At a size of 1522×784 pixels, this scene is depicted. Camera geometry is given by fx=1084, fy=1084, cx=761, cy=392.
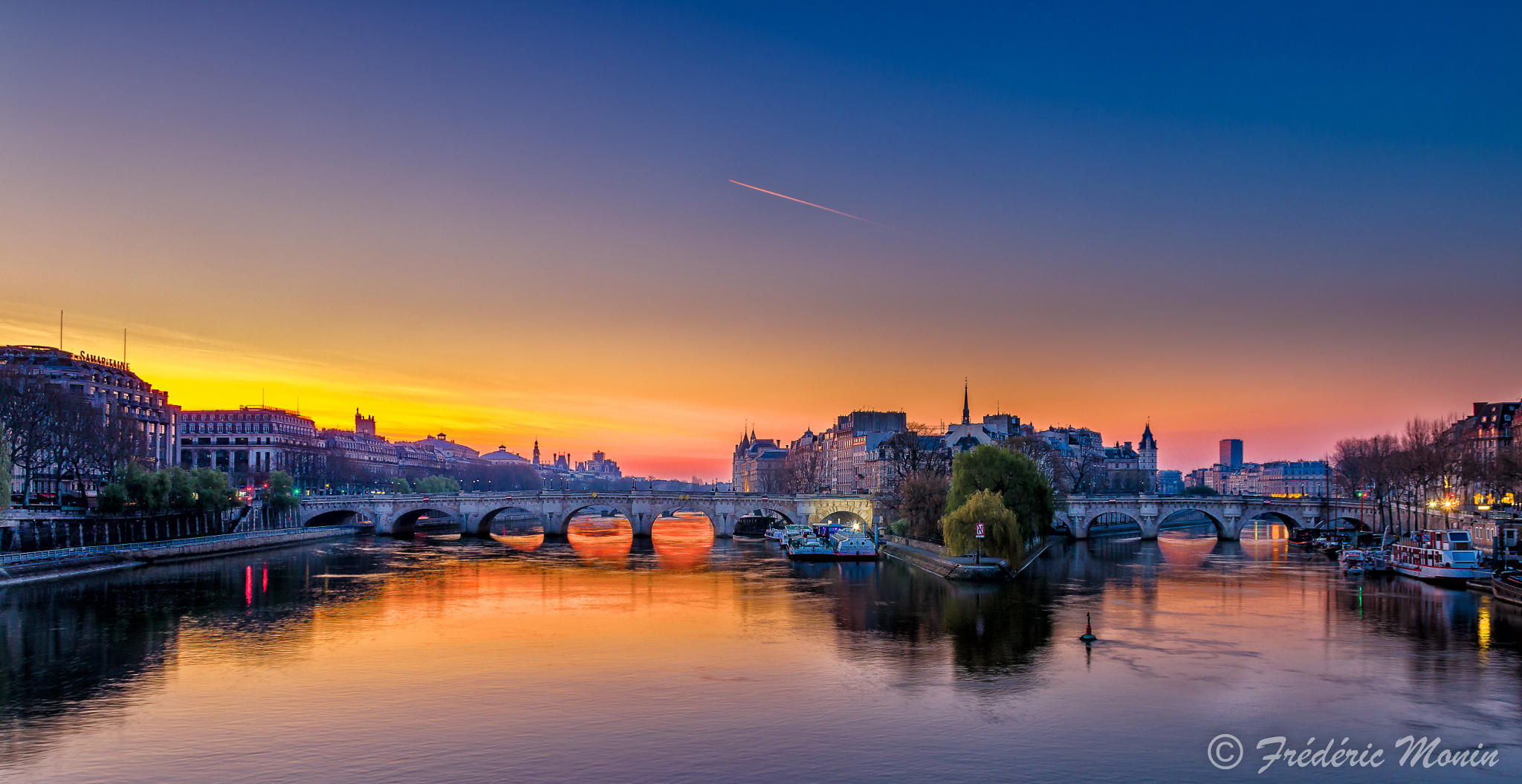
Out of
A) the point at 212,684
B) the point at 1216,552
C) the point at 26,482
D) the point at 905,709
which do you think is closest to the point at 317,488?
the point at 26,482

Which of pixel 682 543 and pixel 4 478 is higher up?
pixel 4 478

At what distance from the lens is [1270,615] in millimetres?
57688

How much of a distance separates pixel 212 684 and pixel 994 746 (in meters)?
28.2

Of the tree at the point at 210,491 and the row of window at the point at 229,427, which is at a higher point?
the row of window at the point at 229,427

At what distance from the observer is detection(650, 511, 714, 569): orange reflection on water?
309ft

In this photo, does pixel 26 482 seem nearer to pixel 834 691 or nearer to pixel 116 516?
pixel 116 516

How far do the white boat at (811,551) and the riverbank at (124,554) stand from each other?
51.2 metres

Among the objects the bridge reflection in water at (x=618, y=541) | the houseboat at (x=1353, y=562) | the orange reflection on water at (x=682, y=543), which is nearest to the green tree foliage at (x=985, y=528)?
the orange reflection on water at (x=682, y=543)

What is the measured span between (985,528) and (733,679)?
38094 mm

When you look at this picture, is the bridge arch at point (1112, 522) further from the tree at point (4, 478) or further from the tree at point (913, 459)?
the tree at point (4, 478)

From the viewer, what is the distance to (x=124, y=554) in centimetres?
8288

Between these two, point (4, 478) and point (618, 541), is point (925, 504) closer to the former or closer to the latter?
point (618, 541)

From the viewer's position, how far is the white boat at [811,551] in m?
96.1

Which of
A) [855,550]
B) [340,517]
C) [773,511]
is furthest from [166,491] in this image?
[773,511]
